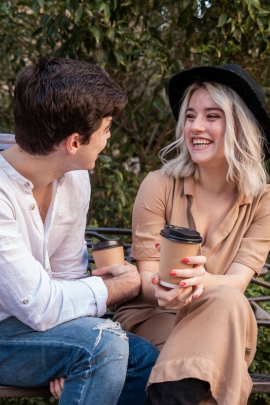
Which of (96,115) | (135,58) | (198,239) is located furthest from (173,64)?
(198,239)

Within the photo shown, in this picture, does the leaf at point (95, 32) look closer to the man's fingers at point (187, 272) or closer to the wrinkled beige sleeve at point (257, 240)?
the wrinkled beige sleeve at point (257, 240)

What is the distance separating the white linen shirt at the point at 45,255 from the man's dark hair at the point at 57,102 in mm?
151

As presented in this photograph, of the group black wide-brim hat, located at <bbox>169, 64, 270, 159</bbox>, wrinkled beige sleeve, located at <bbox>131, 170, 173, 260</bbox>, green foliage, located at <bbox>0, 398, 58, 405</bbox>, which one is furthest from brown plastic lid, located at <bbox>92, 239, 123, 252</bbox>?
green foliage, located at <bbox>0, 398, 58, 405</bbox>

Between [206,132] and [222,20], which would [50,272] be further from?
[222,20]

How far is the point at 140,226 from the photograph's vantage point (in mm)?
2859

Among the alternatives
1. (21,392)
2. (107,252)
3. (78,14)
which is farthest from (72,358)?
(78,14)

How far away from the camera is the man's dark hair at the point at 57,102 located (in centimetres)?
227

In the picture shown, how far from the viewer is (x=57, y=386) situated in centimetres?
223

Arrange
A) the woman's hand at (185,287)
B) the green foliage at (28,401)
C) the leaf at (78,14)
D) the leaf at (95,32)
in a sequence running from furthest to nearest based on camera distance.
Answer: the leaf at (95,32), the leaf at (78,14), the green foliage at (28,401), the woman's hand at (185,287)

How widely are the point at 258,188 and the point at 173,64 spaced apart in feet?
6.43

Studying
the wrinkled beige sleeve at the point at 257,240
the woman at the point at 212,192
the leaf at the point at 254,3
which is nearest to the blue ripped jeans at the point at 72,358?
the woman at the point at 212,192

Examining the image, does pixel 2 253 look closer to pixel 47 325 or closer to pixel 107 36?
pixel 47 325

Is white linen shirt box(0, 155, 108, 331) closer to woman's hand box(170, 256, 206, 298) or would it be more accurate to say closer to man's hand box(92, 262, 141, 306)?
man's hand box(92, 262, 141, 306)

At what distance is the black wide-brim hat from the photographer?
2.75m
